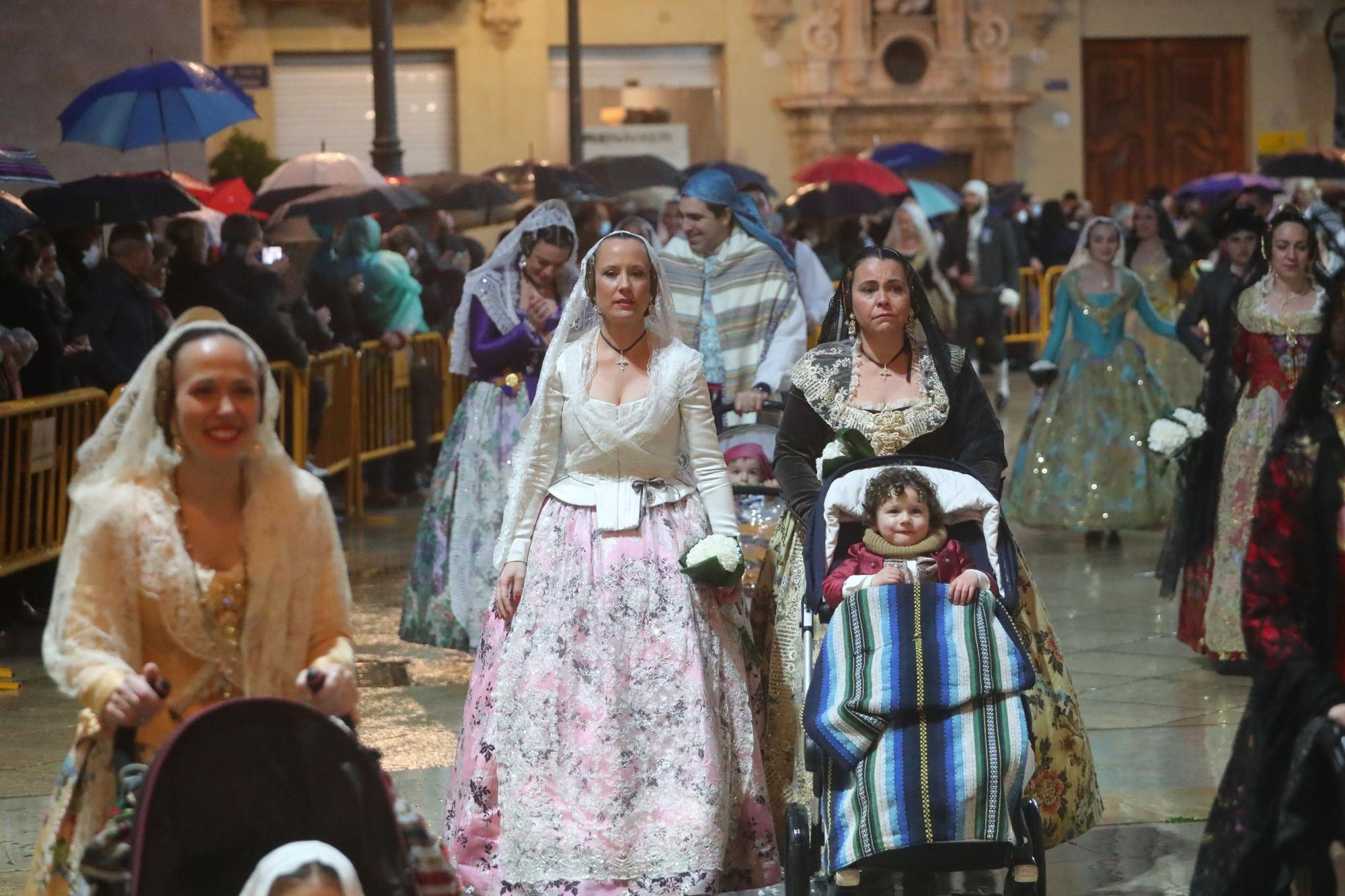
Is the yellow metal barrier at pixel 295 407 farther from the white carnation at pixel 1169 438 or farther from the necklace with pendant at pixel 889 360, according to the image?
the necklace with pendant at pixel 889 360

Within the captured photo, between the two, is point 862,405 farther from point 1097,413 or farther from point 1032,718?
point 1097,413

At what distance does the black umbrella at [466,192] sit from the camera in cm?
1661

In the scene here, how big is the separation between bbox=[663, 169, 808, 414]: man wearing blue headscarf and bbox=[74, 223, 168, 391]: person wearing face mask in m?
3.05

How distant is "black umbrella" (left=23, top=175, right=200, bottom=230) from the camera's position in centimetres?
1093

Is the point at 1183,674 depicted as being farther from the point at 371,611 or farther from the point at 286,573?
the point at 286,573

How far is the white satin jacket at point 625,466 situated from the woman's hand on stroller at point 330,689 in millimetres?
1868

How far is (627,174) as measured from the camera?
19.6 m

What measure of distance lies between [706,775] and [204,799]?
2.20 meters

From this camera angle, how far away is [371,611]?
10398 millimetres

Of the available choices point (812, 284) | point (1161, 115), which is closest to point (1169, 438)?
point (812, 284)

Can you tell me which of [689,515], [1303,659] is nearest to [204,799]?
[1303,659]

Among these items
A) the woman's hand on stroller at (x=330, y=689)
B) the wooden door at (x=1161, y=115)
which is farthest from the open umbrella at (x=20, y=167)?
the wooden door at (x=1161, y=115)

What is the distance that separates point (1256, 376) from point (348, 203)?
7.02m

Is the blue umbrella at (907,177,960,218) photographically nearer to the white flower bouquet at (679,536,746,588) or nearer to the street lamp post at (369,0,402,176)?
the street lamp post at (369,0,402,176)
